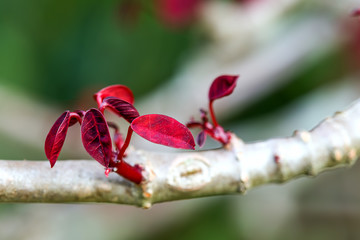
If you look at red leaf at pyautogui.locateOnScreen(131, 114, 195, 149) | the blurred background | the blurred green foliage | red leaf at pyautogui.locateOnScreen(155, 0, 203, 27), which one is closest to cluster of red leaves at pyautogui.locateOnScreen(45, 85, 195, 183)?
red leaf at pyautogui.locateOnScreen(131, 114, 195, 149)

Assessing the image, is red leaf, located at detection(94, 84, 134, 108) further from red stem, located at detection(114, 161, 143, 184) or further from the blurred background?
the blurred background

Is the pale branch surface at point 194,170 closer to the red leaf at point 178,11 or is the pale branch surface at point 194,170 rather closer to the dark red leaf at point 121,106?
the dark red leaf at point 121,106

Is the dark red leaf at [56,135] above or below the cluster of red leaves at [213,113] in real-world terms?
below

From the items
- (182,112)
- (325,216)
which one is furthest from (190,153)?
(325,216)

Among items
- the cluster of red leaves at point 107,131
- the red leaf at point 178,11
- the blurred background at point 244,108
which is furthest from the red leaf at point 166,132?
the red leaf at point 178,11

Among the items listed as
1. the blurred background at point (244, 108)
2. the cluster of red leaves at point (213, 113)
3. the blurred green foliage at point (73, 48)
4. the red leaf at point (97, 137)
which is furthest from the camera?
the blurred green foliage at point (73, 48)

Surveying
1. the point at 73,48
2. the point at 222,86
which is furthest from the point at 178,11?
the point at 73,48

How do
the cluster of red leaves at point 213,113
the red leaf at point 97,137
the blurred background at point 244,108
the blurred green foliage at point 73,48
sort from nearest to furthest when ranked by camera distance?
the red leaf at point 97,137, the cluster of red leaves at point 213,113, the blurred background at point 244,108, the blurred green foliage at point 73,48

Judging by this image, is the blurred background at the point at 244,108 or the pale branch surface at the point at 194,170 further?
the blurred background at the point at 244,108
